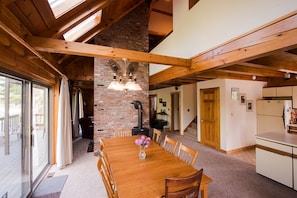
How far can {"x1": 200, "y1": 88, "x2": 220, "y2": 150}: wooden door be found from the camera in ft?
15.2

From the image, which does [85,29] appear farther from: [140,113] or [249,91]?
[249,91]

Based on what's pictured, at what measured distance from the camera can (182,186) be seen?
122 cm

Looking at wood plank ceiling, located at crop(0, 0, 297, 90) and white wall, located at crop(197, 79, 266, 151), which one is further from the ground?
wood plank ceiling, located at crop(0, 0, 297, 90)

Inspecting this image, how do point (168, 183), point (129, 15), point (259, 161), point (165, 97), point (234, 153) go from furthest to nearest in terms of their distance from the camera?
point (165, 97) → point (129, 15) → point (234, 153) → point (259, 161) → point (168, 183)

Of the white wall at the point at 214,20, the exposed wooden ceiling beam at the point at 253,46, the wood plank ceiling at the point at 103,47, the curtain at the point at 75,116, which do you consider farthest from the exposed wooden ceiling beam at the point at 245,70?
the curtain at the point at 75,116

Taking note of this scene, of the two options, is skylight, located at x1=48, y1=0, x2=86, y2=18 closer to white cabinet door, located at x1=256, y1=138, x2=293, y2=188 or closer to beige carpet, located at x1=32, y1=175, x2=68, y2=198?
beige carpet, located at x1=32, y1=175, x2=68, y2=198

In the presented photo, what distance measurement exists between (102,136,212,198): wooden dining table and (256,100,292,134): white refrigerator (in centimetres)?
391

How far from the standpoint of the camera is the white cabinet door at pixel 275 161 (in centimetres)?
252

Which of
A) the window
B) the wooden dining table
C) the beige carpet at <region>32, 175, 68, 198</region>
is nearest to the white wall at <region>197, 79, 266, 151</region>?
the wooden dining table

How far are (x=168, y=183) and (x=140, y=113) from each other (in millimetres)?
3539

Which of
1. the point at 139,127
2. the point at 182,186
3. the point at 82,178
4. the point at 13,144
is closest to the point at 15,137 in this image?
the point at 13,144

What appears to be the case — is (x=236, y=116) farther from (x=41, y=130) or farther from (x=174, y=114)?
(x=41, y=130)

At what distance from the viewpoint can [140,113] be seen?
4676 millimetres

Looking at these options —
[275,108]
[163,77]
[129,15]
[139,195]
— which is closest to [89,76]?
[129,15]
